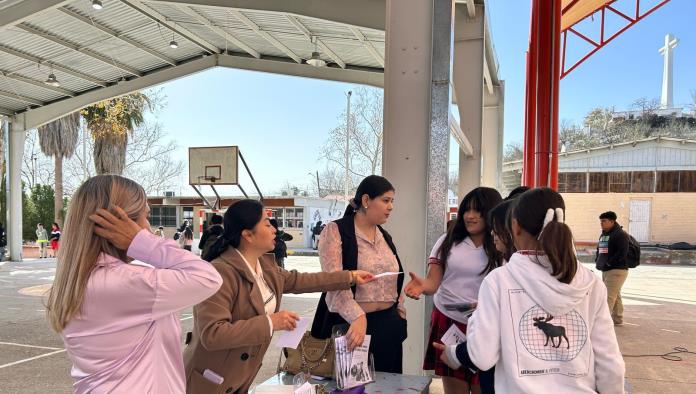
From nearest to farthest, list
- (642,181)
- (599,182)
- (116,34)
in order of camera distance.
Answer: (116,34) → (642,181) → (599,182)

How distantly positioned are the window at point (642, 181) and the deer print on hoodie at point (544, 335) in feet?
78.8

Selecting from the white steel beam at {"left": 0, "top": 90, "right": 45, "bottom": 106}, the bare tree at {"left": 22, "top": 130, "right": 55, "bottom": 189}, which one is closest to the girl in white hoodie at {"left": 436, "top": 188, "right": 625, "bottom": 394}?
the white steel beam at {"left": 0, "top": 90, "right": 45, "bottom": 106}

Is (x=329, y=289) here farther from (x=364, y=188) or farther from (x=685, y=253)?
(x=685, y=253)

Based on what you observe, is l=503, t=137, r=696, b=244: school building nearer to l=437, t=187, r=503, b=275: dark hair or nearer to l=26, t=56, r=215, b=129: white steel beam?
l=26, t=56, r=215, b=129: white steel beam

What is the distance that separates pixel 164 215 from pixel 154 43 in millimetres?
17907

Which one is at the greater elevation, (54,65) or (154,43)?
(154,43)

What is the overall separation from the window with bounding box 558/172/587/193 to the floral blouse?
73.9ft

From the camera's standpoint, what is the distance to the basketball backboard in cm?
1189

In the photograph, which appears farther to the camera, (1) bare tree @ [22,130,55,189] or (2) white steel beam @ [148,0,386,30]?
(1) bare tree @ [22,130,55,189]

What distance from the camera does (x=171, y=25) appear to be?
9539mm

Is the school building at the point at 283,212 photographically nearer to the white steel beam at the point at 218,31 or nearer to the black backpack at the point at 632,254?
the white steel beam at the point at 218,31

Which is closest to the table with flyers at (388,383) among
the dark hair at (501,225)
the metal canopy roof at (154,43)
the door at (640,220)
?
the dark hair at (501,225)

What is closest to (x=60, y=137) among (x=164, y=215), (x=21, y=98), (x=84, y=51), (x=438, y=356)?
(x=21, y=98)

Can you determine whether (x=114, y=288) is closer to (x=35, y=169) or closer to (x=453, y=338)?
(x=453, y=338)
